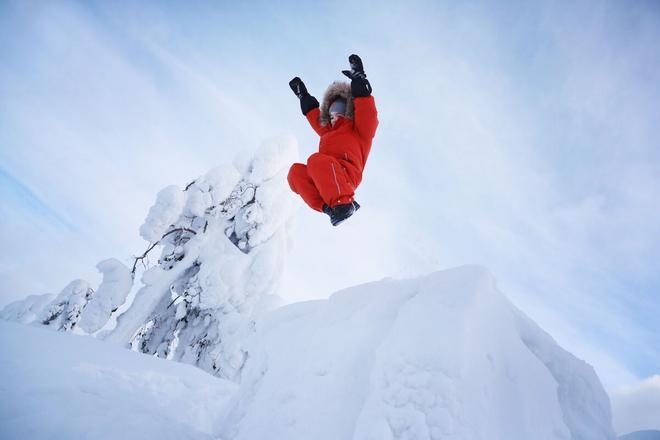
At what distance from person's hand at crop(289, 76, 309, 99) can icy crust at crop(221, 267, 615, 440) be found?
8.87ft

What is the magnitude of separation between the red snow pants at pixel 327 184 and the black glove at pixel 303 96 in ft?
3.57

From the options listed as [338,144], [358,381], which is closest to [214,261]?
[338,144]

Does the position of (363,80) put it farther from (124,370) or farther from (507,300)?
(124,370)

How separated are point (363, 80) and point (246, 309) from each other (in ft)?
25.3

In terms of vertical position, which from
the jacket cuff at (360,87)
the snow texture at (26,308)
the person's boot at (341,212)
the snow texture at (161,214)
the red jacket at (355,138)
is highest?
the snow texture at (161,214)

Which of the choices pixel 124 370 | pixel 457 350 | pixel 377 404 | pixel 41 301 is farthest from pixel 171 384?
pixel 41 301

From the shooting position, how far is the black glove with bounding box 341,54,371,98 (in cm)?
347

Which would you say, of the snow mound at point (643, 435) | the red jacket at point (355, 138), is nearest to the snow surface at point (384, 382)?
the snow mound at point (643, 435)

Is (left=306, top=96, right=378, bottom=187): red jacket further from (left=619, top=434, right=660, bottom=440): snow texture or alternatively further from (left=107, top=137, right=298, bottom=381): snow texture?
(left=107, top=137, right=298, bottom=381): snow texture

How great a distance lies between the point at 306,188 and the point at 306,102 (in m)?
1.30

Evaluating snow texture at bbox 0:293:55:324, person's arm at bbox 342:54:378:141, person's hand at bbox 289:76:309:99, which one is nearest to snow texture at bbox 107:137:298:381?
snow texture at bbox 0:293:55:324

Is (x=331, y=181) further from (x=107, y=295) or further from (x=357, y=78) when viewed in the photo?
(x=107, y=295)

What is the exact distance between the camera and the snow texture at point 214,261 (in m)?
9.05

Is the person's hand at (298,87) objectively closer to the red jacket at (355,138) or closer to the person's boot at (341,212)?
the red jacket at (355,138)
